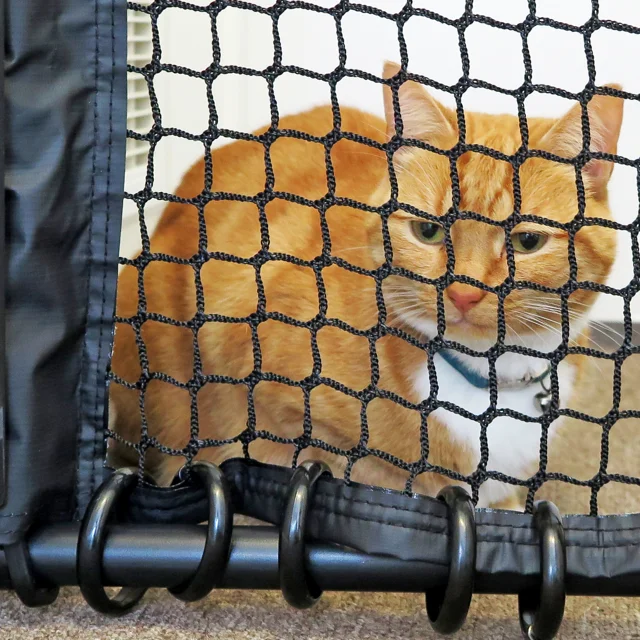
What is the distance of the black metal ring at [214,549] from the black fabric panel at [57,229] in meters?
0.13

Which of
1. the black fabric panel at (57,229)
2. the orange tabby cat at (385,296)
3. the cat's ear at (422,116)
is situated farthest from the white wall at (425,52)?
the black fabric panel at (57,229)

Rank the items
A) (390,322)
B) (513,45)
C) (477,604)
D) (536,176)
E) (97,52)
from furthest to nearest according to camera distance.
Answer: (513,45) < (390,322) < (536,176) < (477,604) < (97,52)

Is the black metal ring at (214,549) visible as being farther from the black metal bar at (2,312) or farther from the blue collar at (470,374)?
the blue collar at (470,374)

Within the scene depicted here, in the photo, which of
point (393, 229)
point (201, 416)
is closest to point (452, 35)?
point (393, 229)

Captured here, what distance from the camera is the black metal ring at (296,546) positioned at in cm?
62

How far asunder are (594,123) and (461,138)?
264mm

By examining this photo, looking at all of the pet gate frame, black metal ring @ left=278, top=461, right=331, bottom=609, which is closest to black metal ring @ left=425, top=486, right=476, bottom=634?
the pet gate frame

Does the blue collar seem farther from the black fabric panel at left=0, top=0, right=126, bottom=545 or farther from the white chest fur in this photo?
the black fabric panel at left=0, top=0, right=126, bottom=545

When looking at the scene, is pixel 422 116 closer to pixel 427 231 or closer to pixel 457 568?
pixel 427 231

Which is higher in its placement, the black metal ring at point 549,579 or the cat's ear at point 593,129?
the cat's ear at point 593,129

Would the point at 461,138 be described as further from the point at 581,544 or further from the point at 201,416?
the point at 201,416

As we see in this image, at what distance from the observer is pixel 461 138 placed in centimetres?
66

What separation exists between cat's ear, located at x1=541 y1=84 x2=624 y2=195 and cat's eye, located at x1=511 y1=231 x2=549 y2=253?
0.31ft

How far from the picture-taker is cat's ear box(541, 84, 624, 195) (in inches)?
32.8
